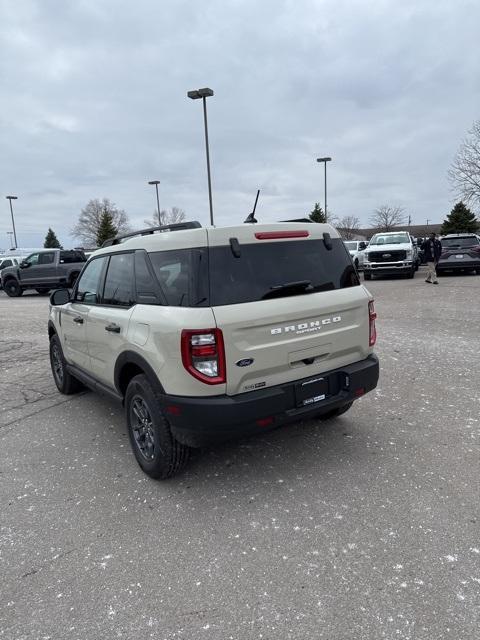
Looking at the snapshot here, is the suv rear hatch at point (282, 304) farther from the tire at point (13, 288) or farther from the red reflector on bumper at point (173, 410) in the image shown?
the tire at point (13, 288)

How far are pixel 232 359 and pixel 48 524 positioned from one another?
5.35 ft

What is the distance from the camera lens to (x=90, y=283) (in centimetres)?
452

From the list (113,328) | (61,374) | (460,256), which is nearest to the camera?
(113,328)

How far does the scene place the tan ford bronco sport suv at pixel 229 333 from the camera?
2885 millimetres

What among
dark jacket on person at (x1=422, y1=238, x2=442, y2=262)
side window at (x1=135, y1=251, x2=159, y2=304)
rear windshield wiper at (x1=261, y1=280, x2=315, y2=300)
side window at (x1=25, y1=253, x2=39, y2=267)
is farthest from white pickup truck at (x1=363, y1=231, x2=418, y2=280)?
side window at (x1=135, y1=251, x2=159, y2=304)

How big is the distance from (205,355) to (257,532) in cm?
113

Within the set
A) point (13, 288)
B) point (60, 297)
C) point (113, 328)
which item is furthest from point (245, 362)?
point (13, 288)

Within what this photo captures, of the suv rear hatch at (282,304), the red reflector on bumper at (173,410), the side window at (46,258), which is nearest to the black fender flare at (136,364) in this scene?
the red reflector on bumper at (173,410)

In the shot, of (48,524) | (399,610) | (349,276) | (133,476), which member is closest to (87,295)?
(133,476)

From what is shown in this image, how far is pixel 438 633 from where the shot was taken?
2018 millimetres

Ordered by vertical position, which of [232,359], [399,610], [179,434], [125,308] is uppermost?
[125,308]

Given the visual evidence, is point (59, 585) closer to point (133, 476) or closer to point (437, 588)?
point (133, 476)

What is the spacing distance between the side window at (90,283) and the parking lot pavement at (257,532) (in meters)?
1.29

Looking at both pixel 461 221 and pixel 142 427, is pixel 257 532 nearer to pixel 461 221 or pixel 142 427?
pixel 142 427
